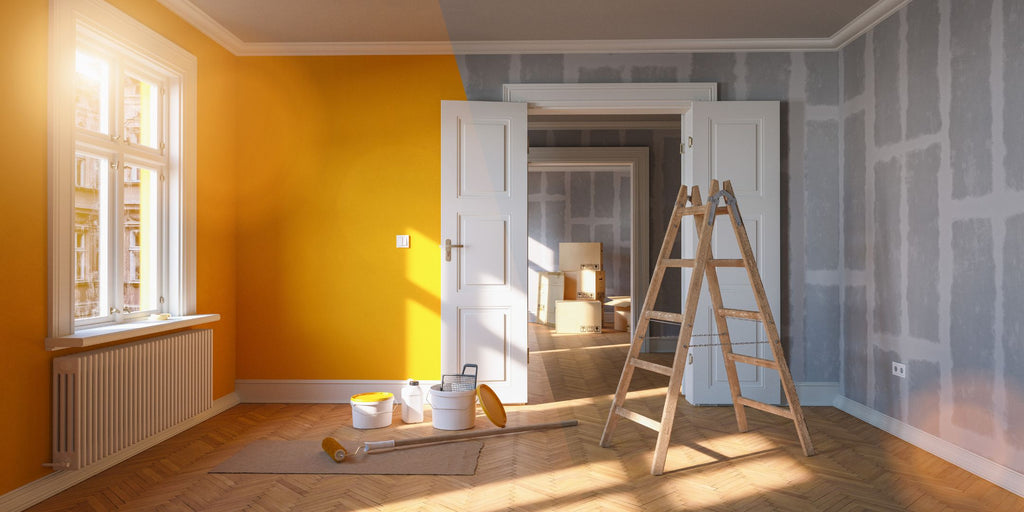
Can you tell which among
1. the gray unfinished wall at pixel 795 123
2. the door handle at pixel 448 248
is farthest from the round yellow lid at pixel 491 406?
the gray unfinished wall at pixel 795 123

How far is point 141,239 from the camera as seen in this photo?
3748 millimetres

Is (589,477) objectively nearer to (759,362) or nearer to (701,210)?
(759,362)

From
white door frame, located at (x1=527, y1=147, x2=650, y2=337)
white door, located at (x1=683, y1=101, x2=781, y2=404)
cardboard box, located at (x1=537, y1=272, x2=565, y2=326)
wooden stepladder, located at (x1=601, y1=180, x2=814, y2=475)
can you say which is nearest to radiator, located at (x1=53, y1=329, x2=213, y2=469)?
wooden stepladder, located at (x1=601, y1=180, x2=814, y2=475)

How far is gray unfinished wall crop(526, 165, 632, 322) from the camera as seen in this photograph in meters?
10.7

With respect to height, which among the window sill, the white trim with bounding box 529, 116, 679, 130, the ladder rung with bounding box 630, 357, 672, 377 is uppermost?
the white trim with bounding box 529, 116, 679, 130

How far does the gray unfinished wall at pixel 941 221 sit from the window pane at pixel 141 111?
4.63m

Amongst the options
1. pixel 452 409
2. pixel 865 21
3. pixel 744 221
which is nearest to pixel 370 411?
pixel 452 409

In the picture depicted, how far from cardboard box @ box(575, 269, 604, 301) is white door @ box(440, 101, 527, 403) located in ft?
16.9

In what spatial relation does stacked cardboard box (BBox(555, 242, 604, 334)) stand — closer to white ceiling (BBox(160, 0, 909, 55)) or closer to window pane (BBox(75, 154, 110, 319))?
white ceiling (BBox(160, 0, 909, 55))

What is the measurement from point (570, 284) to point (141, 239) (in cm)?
703

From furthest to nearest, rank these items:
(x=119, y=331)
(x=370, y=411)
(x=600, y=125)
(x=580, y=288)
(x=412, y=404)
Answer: (x=580, y=288) < (x=600, y=125) < (x=412, y=404) < (x=370, y=411) < (x=119, y=331)

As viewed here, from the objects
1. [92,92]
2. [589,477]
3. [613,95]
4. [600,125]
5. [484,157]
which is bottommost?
[589,477]

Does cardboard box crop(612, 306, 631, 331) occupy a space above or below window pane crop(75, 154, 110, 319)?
below

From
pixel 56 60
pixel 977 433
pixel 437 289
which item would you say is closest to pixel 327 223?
pixel 437 289
